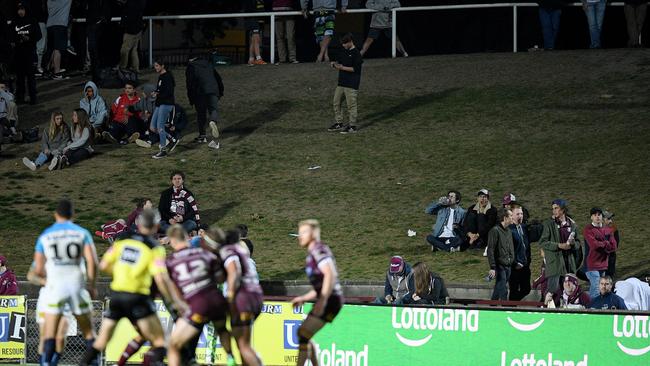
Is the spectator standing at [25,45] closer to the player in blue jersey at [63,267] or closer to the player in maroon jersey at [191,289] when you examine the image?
the player in blue jersey at [63,267]

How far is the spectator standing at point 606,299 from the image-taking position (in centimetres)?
2009

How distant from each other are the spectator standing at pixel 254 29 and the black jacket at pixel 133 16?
292 cm

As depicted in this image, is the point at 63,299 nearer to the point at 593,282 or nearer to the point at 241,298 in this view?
the point at 241,298

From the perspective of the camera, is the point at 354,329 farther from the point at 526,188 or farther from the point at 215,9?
the point at 215,9

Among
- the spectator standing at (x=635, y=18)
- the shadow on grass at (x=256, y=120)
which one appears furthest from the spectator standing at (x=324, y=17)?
the spectator standing at (x=635, y=18)

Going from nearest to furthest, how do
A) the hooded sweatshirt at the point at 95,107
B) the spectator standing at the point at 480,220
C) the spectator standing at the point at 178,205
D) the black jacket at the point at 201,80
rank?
the spectator standing at the point at 480,220 < the spectator standing at the point at 178,205 < the black jacket at the point at 201,80 < the hooded sweatshirt at the point at 95,107

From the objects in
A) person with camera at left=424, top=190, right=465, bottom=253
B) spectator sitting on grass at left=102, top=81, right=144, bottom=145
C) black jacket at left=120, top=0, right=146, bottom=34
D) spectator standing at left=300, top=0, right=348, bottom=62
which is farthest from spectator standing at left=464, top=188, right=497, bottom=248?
black jacket at left=120, top=0, right=146, bottom=34

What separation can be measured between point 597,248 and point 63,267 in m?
9.48

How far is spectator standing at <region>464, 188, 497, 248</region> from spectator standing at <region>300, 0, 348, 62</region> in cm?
1120

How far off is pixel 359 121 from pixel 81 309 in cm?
1664

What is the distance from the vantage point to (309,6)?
35500mm

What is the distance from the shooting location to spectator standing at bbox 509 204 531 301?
22281mm

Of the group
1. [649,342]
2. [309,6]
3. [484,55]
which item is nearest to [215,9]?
[309,6]

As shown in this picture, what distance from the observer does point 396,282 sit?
70.1ft
